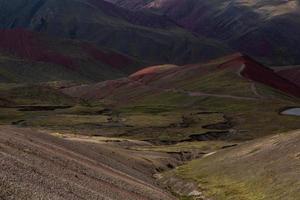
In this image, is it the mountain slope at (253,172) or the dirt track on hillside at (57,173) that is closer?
the dirt track on hillside at (57,173)

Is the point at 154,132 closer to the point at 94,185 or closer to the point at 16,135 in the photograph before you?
the point at 16,135

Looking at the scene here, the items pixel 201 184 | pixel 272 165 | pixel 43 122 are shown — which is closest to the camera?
pixel 272 165

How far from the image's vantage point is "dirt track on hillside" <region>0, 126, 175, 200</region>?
4444 centimetres

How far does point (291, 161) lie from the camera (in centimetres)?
7012

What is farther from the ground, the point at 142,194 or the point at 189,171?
the point at 142,194

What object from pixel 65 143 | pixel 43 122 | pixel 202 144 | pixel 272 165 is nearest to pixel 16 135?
pixel 65 143

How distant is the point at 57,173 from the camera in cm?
5531

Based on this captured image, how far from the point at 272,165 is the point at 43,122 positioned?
12481cm

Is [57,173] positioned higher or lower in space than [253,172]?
higher

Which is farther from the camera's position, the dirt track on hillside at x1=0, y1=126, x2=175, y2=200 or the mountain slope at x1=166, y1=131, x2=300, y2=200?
the mountain slope at x1=166, y1=131, x2=300, y2=200

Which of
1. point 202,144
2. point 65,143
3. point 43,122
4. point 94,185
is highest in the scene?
point 94,185

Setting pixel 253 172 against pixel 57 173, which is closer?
pixel 57 173

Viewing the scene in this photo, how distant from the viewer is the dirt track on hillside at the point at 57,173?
44.4 metres

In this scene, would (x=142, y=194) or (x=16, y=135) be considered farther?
(x=16, y=135)
